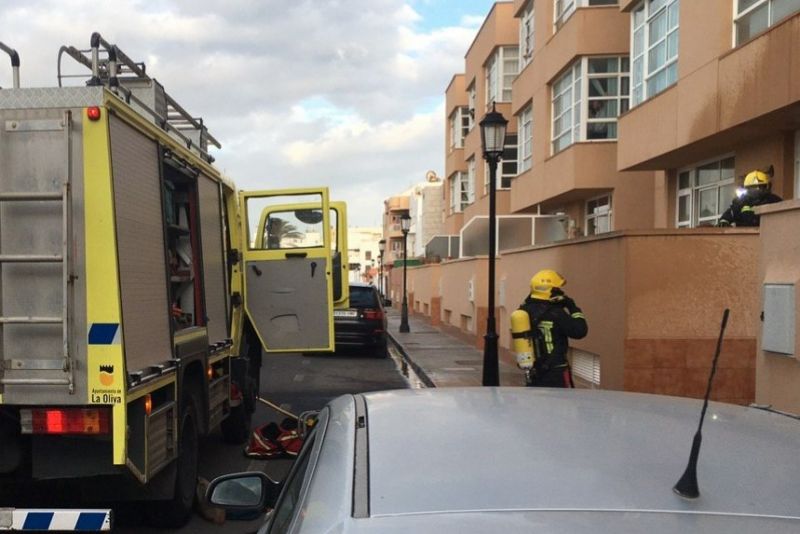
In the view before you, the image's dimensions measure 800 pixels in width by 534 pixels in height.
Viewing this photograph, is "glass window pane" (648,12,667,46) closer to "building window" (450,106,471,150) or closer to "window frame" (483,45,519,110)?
"window frame" (483,45,519,110)

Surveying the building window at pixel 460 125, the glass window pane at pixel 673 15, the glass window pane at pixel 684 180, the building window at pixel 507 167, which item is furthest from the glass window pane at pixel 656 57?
the building window at pixel 460 125

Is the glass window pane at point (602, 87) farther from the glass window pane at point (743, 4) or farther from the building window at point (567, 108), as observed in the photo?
the glass window pane at point (743, 4)

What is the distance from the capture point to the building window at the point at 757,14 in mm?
9711

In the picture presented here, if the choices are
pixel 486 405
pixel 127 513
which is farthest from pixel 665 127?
pixel 486 405

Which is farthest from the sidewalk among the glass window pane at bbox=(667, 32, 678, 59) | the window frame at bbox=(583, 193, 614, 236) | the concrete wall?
the glass window pane at bbox=(667, 32, 678, 59)

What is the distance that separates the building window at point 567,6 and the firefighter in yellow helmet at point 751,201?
9090 mm

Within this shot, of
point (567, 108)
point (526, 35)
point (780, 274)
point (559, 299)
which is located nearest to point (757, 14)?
point (780, 274)

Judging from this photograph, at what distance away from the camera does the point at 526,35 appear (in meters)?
22.7

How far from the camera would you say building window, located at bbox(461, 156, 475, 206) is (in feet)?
104

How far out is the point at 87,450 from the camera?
4.48 metres

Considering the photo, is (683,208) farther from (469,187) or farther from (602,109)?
(469,187)

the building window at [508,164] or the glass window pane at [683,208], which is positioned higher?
the building window at [508,164]

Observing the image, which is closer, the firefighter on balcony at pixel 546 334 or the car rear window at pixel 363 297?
the firefighter on balcony at pixel 546 334

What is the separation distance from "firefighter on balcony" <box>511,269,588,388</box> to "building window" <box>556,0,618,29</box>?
12.0 metres
